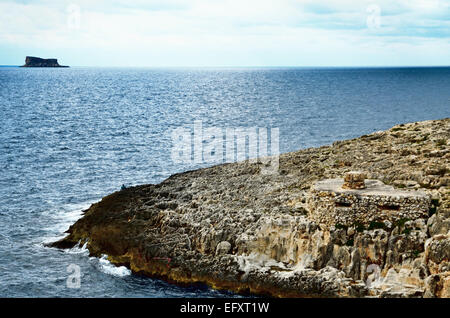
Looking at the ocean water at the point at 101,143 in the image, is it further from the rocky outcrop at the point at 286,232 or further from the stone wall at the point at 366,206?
the stone wall at the point at 366,206

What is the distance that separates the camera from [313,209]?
38.4 m

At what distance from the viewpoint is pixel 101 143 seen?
88875 mm

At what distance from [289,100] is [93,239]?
5001 inches

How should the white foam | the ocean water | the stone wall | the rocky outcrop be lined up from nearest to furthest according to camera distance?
the rocky outcrop
the stone wall
the white foam
the ocean water

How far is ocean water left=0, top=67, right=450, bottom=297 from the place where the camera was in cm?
3975

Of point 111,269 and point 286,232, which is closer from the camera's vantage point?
point 286,232

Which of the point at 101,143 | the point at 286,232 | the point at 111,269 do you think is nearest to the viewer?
the point at 286,232

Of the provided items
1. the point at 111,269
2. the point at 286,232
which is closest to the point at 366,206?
the point at 286,232

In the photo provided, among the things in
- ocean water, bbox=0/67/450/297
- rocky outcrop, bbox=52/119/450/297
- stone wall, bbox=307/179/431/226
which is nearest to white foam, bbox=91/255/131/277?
ocean water, bbox=0/67/450/297

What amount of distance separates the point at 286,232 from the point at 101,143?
56.9m

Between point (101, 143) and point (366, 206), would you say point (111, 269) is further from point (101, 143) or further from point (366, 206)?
point (101, 143)

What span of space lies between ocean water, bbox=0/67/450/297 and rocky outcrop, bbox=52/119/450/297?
213 centimetres

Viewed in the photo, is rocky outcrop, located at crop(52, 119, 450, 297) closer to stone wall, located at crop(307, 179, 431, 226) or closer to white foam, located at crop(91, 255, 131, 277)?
stone wall, located at crop(307, 179, 431, 226)

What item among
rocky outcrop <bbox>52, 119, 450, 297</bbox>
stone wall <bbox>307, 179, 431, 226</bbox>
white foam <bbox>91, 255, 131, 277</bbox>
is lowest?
white foam <bbox>91, 255, 131, 277</bbox>
